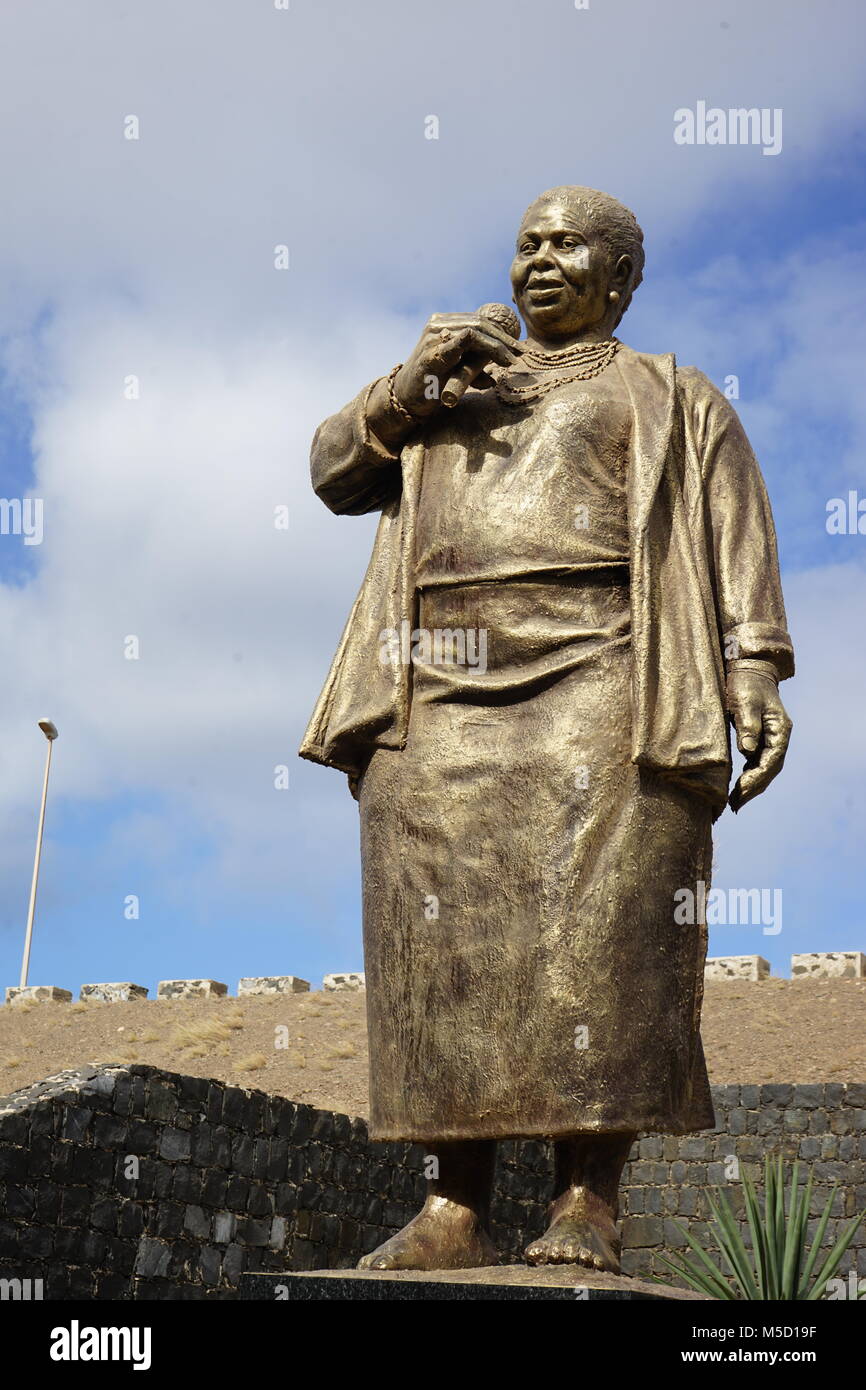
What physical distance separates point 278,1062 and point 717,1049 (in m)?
5.75

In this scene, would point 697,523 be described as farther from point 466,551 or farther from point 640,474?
point 466,551

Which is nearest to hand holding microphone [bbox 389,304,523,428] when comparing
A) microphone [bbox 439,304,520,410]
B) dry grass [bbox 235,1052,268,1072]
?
microphone [bbox 439,304,520,410]

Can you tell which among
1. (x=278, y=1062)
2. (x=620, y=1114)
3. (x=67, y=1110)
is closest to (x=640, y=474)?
(x=620, y=1114)

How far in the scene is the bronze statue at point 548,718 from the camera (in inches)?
175

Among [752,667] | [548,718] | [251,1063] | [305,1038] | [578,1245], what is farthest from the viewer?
[305,1038]

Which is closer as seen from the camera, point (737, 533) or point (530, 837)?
point (530, 837)

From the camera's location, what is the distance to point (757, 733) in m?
4.66

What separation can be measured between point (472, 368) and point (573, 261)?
481 millimetres

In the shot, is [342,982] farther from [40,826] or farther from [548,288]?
[548,288]

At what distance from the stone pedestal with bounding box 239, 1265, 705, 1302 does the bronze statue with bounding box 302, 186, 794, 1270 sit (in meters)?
0.11

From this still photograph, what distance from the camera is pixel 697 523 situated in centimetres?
490

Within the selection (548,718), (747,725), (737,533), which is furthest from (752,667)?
(548,718)

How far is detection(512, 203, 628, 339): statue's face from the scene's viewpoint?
5062mm
